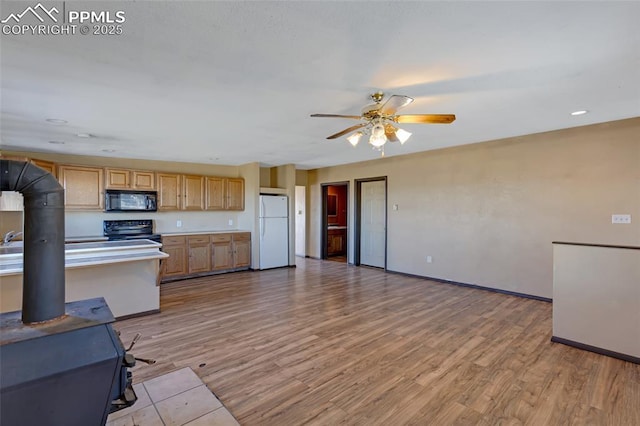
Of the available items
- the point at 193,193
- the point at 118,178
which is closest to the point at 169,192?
the point at 193,193

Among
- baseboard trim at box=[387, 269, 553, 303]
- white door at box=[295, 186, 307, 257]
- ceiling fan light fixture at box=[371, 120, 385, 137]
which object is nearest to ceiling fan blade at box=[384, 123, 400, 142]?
ceiling fan light fixture at box=[371, 120, 385, 137]

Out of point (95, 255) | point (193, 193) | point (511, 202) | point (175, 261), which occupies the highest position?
point (193, 193)

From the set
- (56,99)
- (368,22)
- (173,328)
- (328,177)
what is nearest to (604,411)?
(368,22)

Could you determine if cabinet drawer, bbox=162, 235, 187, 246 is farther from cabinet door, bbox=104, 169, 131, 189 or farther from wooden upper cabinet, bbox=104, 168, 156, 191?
cabinet door, bbox=104, 169, 131, 189

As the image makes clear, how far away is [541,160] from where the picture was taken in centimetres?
433

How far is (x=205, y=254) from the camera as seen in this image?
598cm

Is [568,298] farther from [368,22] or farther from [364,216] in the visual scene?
[364,216]

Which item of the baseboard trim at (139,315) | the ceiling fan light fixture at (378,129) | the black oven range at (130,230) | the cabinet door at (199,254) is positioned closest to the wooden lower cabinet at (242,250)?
the cabinet door at (199,254)

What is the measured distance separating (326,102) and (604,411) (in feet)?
10.1

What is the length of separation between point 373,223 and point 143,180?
4.71 meters

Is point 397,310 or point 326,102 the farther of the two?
point 397,310

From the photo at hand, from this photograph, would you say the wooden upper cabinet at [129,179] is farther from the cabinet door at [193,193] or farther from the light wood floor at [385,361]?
the light wood floor at [385,361]

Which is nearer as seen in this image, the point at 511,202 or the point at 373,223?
the point at 511,202

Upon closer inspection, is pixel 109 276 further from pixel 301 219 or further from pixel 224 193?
pixel 301 219
